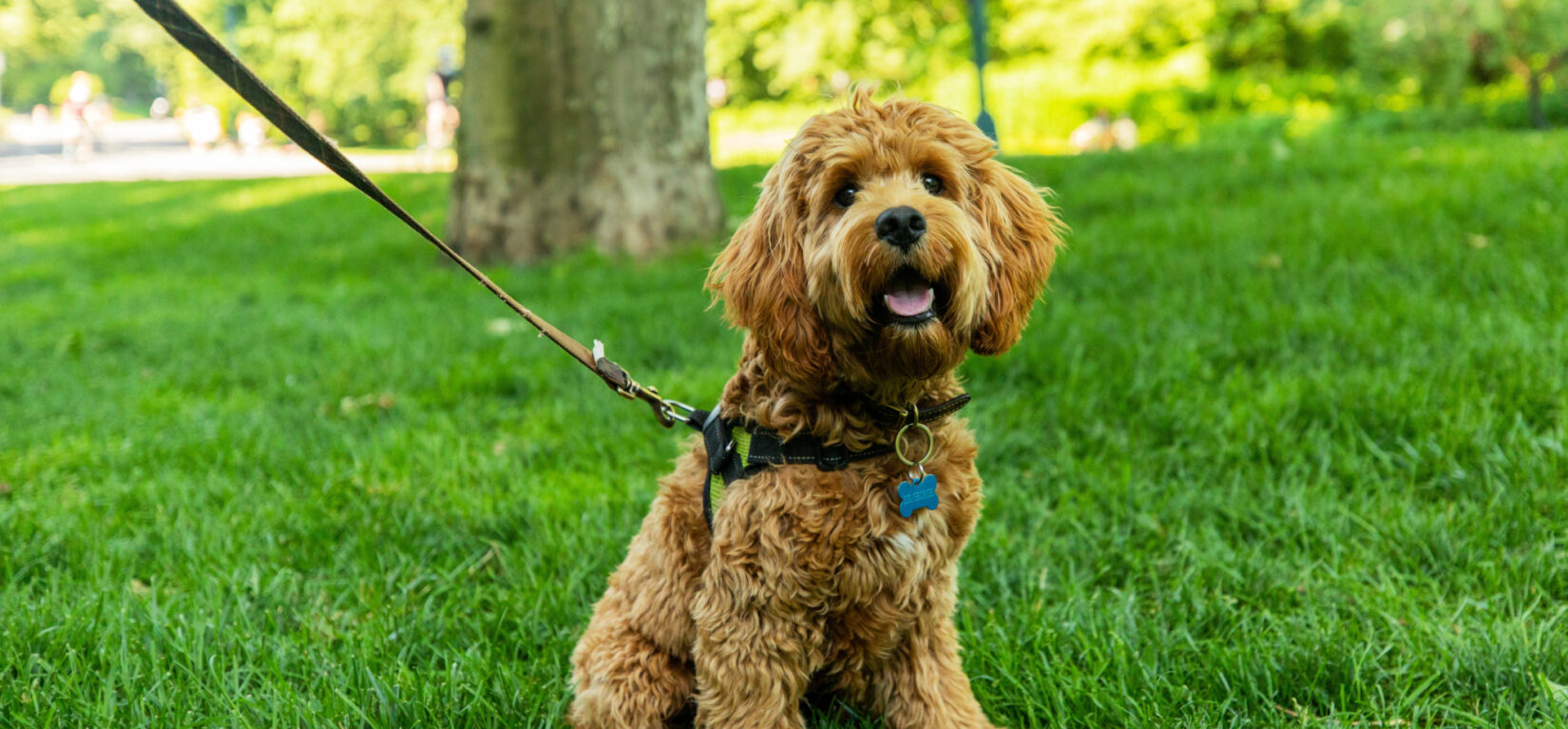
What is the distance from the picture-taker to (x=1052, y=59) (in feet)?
93.7

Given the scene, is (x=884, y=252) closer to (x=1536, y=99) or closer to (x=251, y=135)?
(x=1536, y=99)

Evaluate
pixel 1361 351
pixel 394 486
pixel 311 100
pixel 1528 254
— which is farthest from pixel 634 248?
pixel 311 100

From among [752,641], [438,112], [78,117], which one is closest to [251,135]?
[78,117]

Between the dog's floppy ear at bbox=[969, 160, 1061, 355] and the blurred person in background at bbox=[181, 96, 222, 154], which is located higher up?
the dog's floppy ear at bbox=[969, 160, 1061, 355]

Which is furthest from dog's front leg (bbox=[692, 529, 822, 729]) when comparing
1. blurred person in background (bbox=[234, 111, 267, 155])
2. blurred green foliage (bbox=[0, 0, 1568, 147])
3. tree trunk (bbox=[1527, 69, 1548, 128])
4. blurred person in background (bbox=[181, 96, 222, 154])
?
blurred person in background (bbox=[234, 111, 267, 155])

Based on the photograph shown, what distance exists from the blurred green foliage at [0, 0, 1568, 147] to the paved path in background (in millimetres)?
6279

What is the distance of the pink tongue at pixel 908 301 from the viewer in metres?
2.00

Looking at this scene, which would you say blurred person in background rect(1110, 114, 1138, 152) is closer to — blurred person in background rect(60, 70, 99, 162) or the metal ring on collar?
the metal ring on collar

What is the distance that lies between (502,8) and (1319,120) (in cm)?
1575

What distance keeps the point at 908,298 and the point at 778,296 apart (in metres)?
0.27

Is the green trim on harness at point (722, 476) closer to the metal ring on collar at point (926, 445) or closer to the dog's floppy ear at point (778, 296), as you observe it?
the dog's floppy ear at point (778, 296)

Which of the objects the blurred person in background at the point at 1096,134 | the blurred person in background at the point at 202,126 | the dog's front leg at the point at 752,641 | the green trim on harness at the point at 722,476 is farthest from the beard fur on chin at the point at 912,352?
the blurred person in background at the point at 202,126

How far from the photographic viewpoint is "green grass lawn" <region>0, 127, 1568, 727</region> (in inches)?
96.1

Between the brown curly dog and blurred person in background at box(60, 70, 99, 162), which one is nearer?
the brown curly dog
